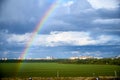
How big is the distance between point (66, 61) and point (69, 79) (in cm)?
8998

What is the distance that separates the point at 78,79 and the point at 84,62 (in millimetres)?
67919

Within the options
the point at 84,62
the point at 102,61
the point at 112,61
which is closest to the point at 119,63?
the point at 112,61

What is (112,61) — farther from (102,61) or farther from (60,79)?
(60,79)

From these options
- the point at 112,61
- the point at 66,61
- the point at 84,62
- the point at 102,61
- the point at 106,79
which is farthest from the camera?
the point at 66,61

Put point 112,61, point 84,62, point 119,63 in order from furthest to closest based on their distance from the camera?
point 84,62
point 112,61
point 119,63

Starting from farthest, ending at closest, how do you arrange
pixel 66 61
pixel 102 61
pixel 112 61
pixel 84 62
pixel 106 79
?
pixel 66 61
pixel 84 62
pixel 102 61
pixel 112 61
pixel 106 79

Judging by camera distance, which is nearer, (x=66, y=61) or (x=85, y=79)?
(x=85, y=79)

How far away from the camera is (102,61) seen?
8188 cm

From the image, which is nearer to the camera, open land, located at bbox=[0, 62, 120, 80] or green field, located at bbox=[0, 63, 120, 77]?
open land, located at bbox=[0, 62, 120, 80]

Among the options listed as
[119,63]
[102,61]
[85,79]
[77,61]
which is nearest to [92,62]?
[102,61]

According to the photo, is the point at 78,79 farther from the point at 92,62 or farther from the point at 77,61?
the point at 77,61

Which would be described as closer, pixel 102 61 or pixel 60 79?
pixel 60 79

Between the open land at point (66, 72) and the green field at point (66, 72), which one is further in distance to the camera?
the green field at point (66, 72)

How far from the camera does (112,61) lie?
234 ft
